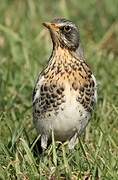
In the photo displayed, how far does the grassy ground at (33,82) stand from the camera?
21.5 feet

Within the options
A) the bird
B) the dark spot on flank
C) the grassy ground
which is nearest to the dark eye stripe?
the bird

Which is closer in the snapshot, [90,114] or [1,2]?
[90,114]

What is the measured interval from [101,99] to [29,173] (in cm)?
244

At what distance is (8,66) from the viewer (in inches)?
375

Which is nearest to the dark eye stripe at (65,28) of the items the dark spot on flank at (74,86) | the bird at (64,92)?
the bird at (64,92)

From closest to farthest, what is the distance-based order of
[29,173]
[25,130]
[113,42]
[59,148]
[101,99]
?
[29,173] → [59,148] → [25,130] → [101,99] → [113,42]

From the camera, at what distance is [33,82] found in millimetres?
8945

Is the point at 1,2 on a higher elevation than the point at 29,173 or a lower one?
higher

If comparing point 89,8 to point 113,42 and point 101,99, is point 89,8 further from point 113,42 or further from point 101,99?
point 101,99

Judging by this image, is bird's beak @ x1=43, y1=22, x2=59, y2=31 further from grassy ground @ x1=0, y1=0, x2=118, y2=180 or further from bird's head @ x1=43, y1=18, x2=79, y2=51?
grassy ground @ x1=0, y1=0, x2=118, y2=180

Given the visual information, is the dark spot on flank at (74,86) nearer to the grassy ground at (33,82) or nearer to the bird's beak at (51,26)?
the grassy ground at (33,82)

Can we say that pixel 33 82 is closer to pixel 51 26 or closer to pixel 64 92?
pixel 51 26

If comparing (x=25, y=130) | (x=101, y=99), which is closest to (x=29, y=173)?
(x=25, y=130)

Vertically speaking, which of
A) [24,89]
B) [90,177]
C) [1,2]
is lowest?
[90,177]
